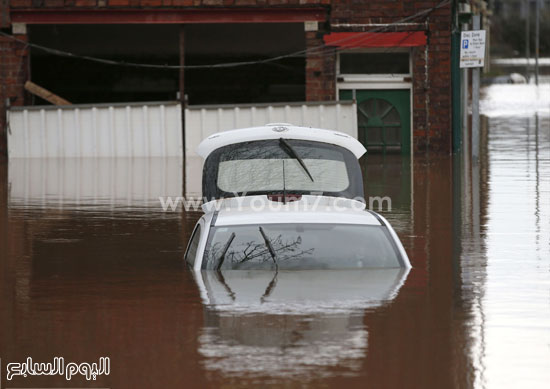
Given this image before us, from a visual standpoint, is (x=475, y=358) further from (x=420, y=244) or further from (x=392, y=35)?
(x=392, y=35)

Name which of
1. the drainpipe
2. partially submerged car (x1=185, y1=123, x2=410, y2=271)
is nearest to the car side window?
partially submerged car (x1=185, y1=123, x2=410, y2=271)

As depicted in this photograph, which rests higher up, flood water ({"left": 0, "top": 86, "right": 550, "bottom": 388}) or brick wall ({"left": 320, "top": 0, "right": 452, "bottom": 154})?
brick wall ({"left": 320, "top": 0, "right": 452, "bottom": 154})

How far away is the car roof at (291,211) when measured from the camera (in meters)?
10.3

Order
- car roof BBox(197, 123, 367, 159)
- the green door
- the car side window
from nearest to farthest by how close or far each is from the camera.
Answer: car roof BBox(197, 123, 367, 159)
the car side window
the green door

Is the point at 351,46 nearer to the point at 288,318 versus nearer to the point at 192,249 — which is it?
the point at 192,249

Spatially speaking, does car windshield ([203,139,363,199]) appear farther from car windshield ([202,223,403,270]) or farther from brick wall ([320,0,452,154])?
brick wall ([320,0,452,154])

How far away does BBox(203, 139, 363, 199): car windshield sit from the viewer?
11.6 metres

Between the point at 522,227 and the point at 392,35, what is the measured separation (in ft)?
45.5

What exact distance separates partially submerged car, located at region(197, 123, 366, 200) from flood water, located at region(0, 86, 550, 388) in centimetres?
99

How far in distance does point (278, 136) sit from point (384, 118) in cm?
1858

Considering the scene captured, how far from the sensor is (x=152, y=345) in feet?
28.2

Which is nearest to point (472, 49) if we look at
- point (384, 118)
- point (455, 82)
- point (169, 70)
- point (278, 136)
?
point (455, 82)

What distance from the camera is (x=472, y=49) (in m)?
25.4

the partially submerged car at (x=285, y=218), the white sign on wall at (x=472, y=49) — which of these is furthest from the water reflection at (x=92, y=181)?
the partially submerged car at (x=285, y=218)
